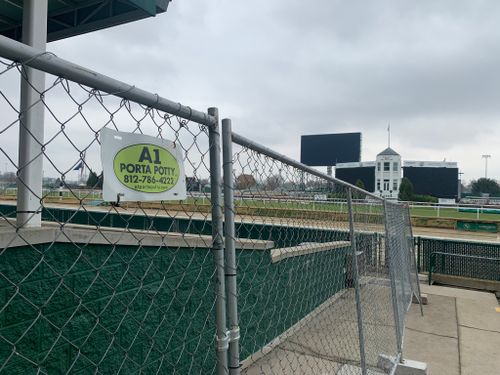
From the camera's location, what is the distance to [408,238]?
7574 mm

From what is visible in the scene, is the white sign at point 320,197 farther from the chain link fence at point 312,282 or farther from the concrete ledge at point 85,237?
the concrete ledge at point 85,237

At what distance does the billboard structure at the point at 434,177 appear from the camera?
65.9 m

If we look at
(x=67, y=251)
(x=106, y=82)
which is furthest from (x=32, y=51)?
(x=67, y=251)

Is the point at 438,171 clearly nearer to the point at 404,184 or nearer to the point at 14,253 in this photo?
the point at 404,184

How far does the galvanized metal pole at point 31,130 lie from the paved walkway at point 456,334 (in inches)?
179

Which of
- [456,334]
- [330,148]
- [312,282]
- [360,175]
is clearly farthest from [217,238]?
[330,148]

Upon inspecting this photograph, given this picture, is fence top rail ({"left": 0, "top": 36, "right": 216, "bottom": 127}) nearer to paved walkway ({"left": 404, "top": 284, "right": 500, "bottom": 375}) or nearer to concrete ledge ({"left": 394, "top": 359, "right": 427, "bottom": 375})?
concrete ledge ({"left": 394, "top": 359, "right": 427, "bottom": 375})

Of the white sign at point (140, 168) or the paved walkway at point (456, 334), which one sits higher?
the white sign at point (140, 168)

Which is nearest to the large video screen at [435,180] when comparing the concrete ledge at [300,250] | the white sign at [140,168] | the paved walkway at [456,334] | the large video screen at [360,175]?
the large video screen at [360,175]

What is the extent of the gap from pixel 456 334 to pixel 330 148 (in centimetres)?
6887

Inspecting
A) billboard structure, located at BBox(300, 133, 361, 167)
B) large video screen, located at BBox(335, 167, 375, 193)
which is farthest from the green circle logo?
billboard structure, located at BBox(300, 133, 361, 167)

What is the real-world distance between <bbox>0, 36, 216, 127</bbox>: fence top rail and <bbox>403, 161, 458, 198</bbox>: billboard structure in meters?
71.1

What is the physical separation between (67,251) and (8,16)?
5.53m

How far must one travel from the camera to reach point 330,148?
73062 millimetres
